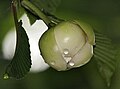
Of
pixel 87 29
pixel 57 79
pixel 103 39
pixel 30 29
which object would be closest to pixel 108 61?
pixel 103 39

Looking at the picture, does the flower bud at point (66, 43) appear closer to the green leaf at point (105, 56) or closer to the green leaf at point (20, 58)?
the green leaf at point (20, 58)

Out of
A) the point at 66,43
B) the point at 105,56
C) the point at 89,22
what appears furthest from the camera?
the point at 89,22

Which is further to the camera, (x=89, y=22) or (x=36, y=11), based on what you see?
(x=89, y=22)

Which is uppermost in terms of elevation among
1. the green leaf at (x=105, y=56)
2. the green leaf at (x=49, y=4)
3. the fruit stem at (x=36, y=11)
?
the green leaf at (x=49, y=4)

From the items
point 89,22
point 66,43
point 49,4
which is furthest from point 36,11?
point 89,22

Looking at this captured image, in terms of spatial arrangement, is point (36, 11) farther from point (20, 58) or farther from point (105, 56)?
point (105, 56)

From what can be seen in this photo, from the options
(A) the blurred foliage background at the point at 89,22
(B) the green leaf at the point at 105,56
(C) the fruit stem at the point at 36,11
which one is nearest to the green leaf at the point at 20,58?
(C) the fruit stem at the point at 36,11
